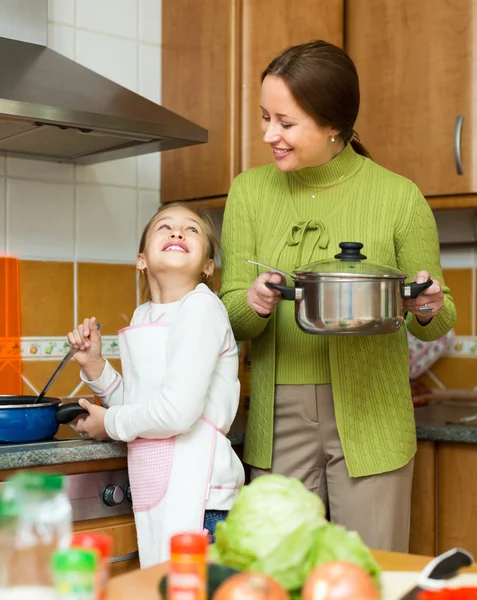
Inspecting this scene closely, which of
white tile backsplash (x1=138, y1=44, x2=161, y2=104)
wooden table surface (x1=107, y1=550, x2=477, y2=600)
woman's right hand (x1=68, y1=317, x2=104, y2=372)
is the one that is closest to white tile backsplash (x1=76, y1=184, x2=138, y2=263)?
white tile backsplash (x1=138, y1=44, x2=161, y2=104)

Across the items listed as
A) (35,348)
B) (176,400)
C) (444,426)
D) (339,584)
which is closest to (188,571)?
(339,584)

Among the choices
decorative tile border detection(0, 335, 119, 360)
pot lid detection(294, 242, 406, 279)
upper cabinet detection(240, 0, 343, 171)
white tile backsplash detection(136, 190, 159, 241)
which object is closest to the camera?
pot lid detection(294, 242, 406, 279)

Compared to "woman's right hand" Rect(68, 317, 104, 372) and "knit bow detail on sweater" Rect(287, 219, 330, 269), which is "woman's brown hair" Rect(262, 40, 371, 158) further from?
"woman's right hand" Rect(68, 317, 104, 372)

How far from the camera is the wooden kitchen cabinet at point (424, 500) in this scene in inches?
79.7

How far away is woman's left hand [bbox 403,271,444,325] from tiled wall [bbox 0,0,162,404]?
96 cm

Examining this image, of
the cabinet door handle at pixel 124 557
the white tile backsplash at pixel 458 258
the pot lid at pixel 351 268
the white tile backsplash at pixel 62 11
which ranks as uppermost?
the white tile backsplash at pixel 62 11

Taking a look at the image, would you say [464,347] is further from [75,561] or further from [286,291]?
[75,561]

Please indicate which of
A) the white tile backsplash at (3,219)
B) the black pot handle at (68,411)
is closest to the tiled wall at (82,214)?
the white tile backsplash at (3,219)

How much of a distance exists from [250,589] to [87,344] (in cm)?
104

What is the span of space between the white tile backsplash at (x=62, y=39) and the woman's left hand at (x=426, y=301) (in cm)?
114

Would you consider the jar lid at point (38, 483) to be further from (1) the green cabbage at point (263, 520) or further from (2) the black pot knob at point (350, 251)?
(2) the black pot knob at point (350, 251)

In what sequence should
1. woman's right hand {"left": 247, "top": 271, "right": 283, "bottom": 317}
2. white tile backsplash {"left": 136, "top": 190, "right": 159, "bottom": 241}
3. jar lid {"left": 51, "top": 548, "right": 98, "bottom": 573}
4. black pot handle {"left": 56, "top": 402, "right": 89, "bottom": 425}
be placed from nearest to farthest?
jar lid {"left": 51, "top": 548, "right": 98, "bottom": 573}, woman's right hand {"left": 247, "top": 271, "right": 283, "bottom": 317}, black pot handle {"left": 56, "top": 402, "right": 89, "bottom": 425}, white tile backsplash {"left": 136, "top": 190, "right": 159, "bottom": 241}

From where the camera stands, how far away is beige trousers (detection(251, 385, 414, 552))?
1.68 metres

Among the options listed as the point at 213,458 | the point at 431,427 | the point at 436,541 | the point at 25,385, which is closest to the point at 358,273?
the point at 213,458
